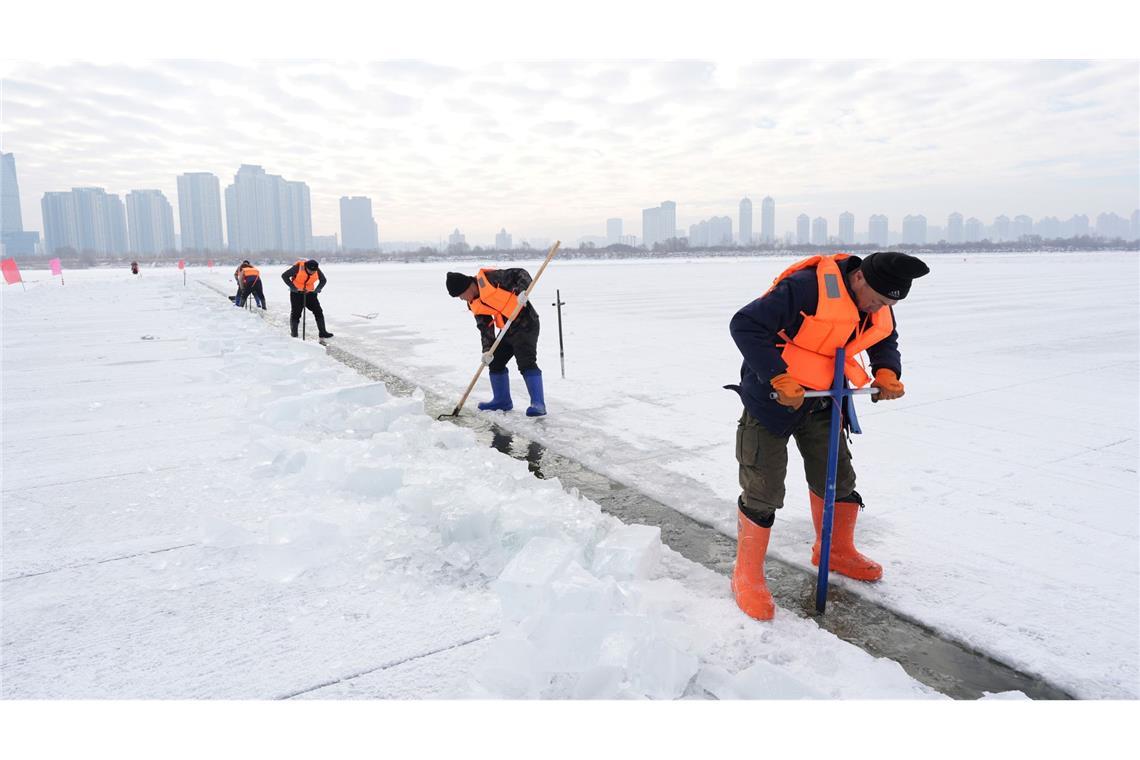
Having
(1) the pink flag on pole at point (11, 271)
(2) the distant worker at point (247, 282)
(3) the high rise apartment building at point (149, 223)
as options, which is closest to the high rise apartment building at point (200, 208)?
(3) the high rise apartment building at point (149, 223)

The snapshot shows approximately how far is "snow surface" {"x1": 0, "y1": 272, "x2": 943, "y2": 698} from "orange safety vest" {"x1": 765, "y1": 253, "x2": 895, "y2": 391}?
42.4 inches

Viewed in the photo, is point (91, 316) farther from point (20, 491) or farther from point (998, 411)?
point (998, 411)

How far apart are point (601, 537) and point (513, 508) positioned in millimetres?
484

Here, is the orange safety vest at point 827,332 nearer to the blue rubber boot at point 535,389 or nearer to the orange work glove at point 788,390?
the orange work glove at point 788,390

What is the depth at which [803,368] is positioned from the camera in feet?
10.00

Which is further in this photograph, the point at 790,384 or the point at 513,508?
the point at 513,508

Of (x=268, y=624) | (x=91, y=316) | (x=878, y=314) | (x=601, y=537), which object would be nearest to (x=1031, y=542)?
(x=878, y=314)

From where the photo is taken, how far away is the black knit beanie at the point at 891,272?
9.09 feet

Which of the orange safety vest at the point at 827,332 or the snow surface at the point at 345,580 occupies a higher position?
the orange safety vest at the point at 827,332

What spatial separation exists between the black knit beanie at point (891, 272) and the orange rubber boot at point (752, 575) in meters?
1.15

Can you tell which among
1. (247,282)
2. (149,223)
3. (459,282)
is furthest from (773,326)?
(149,223)

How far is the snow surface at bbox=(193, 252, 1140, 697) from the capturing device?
3045mm

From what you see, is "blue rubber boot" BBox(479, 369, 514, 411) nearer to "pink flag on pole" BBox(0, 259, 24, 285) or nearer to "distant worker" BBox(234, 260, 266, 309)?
"distant worker" BBox(234, 260, 266, 309)

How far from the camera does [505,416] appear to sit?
6.87 metres
